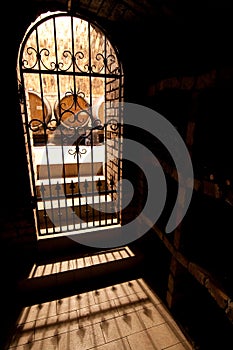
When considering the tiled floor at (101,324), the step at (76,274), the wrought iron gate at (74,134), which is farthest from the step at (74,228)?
the tiled floor at (101,324)

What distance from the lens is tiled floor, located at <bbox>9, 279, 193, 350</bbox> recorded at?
188 centimetres

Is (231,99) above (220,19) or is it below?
below

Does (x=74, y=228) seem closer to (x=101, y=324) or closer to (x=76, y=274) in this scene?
(x=76, y=274)

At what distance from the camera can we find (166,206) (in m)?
2.41

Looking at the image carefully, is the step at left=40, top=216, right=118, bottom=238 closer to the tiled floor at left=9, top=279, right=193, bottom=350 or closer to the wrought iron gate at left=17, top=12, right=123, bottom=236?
the wrought iron gate at left=17, top=12, right=123, bottom=236

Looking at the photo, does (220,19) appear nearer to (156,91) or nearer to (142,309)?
(156,91)

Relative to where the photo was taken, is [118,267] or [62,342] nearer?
[62,342]

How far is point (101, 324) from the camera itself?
6.78 ft

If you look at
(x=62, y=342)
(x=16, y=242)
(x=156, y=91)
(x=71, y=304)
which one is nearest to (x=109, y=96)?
(x=156, y=91)

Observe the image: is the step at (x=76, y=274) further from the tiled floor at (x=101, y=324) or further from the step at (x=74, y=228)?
the step at (x=74, y=228)

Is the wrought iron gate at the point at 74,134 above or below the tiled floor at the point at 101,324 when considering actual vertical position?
above

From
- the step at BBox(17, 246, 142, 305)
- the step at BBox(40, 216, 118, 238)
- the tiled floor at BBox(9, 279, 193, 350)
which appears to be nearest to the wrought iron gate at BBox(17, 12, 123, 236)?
the step at BBox(40, 216, 118, 238)

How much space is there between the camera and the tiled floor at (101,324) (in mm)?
1882

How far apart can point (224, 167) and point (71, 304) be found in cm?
214
